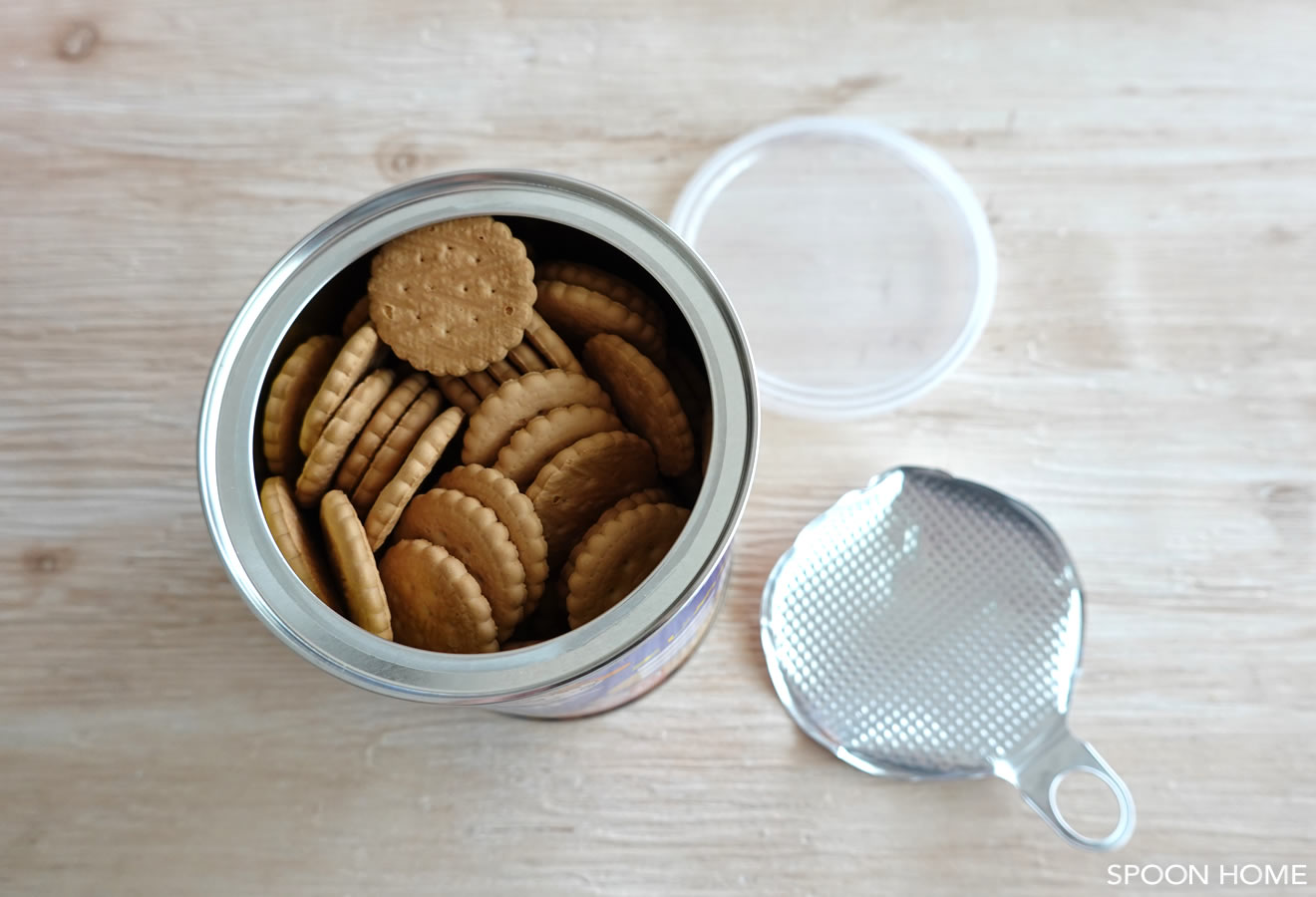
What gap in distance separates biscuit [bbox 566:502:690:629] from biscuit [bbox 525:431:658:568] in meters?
0.03

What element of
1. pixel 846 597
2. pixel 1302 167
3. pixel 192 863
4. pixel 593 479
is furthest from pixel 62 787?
pixel 1302 167

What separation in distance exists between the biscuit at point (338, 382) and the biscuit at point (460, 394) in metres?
0.05

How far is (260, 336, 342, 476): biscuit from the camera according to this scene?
0.55m

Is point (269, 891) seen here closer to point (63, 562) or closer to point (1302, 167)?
point (63, 562)

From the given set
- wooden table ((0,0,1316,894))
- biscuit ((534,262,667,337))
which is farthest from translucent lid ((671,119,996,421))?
biscuit ((534,262,667,337))

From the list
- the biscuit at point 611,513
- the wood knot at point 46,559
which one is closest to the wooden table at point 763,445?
the wood knot at point 46,559

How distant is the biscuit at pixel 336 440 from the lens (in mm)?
539

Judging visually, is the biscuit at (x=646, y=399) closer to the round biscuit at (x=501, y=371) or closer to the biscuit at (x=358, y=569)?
the round biscuit at (x=501, y=371)

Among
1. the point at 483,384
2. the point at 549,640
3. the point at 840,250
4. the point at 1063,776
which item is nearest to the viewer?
the point at 549,640

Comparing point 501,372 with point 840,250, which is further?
point 840,250

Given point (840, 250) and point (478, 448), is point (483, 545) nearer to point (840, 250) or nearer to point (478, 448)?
point (478, 448)

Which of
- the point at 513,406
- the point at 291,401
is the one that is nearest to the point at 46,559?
the point at 291,401

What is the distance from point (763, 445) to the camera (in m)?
0.74

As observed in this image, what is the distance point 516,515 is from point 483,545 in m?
0.02
